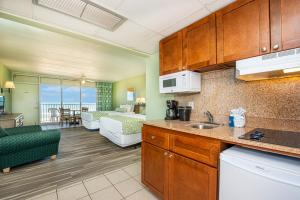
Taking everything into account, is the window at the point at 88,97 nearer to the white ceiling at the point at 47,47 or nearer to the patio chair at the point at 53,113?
the patio chair at the point at 53,113

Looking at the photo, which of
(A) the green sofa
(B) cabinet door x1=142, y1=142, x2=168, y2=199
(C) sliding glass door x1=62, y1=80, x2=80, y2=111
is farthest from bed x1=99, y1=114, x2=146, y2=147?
(C) sliding glass door x1=62, y1=80, x2=80, y2=111

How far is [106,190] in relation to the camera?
2010 millimetres

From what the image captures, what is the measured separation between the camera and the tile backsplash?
4.47 ft

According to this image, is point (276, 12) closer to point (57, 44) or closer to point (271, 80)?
point (271, 80)

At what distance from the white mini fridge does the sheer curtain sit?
8789 millimetres

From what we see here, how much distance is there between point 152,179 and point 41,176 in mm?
1930

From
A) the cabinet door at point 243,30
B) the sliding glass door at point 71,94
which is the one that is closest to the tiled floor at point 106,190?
the cabinet door at point 243,30

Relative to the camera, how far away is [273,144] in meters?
0.93

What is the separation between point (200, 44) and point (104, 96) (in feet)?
27.3

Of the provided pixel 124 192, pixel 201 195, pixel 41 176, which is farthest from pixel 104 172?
pixel 201 195

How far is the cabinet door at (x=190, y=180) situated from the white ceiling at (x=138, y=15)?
5.22 ft

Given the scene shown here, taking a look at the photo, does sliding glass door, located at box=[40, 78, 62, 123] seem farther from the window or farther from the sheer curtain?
the sheer curtain

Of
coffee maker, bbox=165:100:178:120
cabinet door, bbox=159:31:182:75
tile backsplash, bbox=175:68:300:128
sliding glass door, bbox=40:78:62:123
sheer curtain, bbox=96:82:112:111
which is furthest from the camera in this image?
sheer curtain, bbox=96:82:112:111

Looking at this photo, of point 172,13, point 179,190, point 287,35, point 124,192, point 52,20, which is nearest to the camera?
point 287,35
